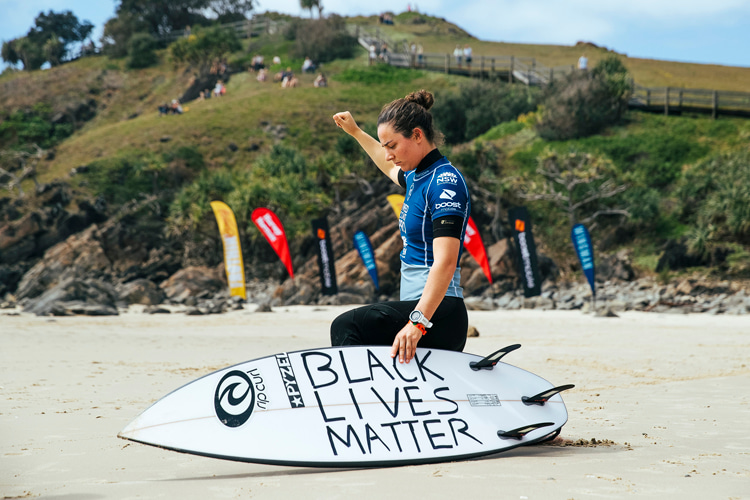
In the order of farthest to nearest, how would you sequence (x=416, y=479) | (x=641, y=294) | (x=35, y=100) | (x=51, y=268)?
(x=35, y=100)
(x=51, y=268)
(x=641, y=294)
(x=416, y=479)

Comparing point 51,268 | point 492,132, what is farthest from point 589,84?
point 51,268

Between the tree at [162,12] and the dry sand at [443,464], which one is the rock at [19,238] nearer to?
the dry sand at [443,464]

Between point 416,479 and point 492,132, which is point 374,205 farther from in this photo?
point 416,479

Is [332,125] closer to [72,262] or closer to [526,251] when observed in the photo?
[72,262]

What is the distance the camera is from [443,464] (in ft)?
9.59

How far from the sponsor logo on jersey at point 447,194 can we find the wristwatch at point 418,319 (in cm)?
52

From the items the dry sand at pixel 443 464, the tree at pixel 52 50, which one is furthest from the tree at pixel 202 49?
the dry sand at pixel 443 464

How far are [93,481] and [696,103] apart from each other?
3553 cm

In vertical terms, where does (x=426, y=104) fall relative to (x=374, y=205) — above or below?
above

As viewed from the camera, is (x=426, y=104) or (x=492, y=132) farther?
(x=492, y=132)

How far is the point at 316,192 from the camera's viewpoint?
90.9ft

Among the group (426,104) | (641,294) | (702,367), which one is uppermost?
(426,104)

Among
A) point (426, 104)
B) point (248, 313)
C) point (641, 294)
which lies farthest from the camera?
point (641, 294)

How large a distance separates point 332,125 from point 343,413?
36020 mm
